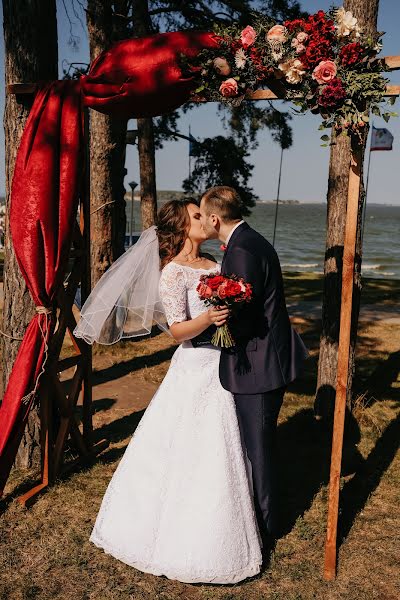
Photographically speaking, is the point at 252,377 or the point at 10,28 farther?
the point at 10,28

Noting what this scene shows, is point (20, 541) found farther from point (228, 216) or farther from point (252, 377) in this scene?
point (228, 216)

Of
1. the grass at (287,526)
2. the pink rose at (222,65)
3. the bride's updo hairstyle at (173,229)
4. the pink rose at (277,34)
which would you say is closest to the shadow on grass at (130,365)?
the grass at (287,526)

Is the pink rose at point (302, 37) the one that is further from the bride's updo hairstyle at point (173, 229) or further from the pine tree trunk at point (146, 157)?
the pine tree trunk at point (146, 157)

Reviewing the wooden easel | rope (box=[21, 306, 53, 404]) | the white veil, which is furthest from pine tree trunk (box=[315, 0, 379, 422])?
rope (box=[21, 306, 53, 404])

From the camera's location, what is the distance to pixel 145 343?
10.3 m

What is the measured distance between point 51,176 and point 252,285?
1.82 m

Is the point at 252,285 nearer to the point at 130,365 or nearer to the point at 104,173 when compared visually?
the point at 130,365

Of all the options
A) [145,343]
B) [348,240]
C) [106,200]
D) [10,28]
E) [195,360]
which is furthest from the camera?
[145,343]

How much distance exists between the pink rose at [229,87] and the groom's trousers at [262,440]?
6.61ft

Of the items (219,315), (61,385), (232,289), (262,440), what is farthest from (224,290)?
(61,385)

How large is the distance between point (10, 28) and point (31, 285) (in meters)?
2.13

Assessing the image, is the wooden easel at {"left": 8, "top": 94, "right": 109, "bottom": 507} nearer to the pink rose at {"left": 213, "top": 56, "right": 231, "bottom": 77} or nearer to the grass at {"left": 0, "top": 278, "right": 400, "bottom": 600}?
the grass at {"left": 0, "top": 278, "right": 400, "bottom": 600}

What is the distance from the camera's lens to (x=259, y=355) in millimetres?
4180

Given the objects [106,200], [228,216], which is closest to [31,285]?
[228,216]
